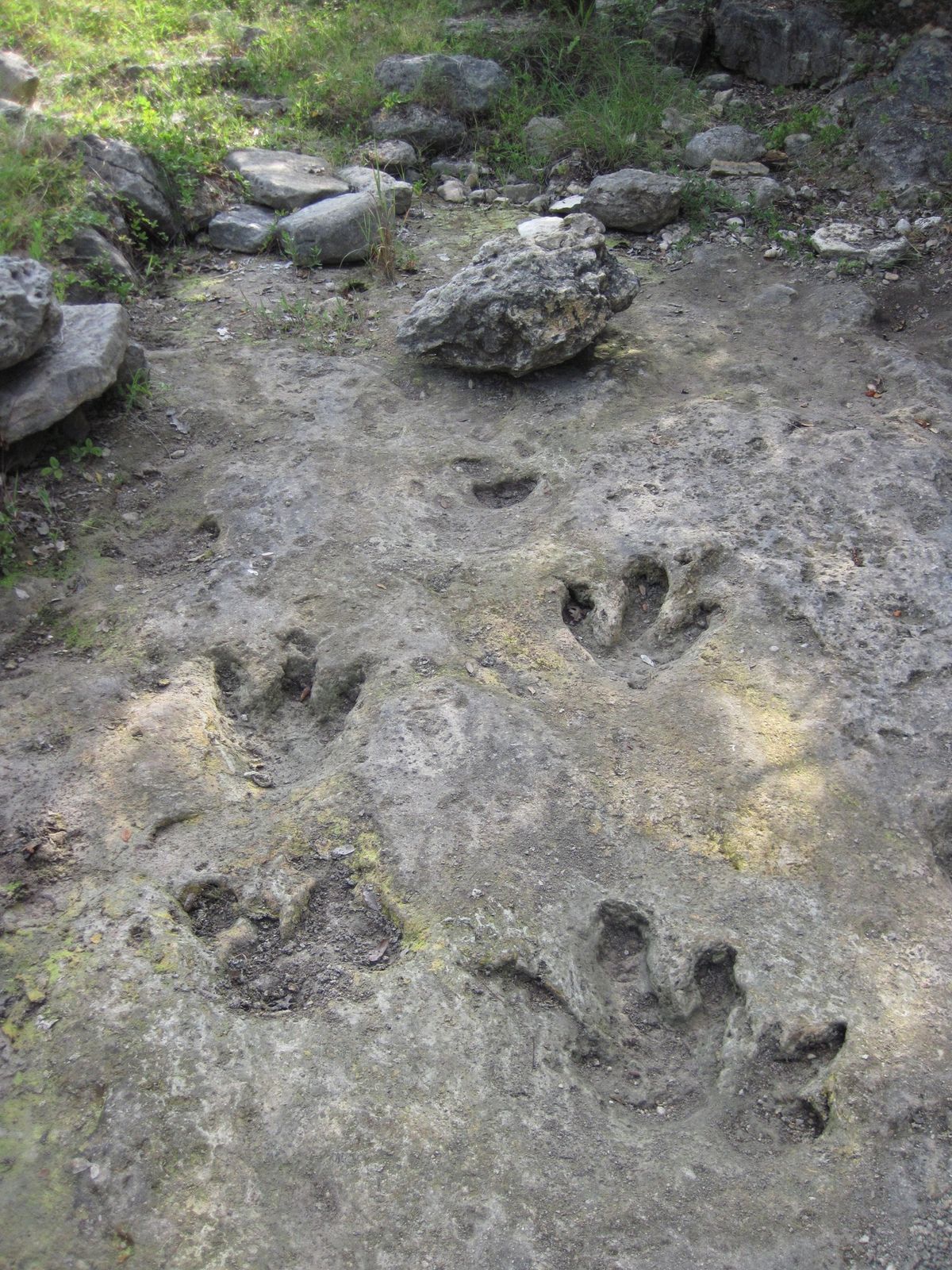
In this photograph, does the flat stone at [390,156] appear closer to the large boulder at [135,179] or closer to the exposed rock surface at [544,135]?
the exposed rock surface at [544,135]

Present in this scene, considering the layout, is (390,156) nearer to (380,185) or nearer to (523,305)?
(380,185)

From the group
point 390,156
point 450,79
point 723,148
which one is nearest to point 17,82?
point 390,156

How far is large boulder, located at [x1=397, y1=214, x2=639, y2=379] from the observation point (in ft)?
14.1

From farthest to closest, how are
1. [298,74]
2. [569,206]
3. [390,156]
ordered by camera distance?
[298,74] < [390,156] < [569,206]

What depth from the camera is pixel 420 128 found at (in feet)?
20.9

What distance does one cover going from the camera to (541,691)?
3.16 m

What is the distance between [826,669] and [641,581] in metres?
0.71

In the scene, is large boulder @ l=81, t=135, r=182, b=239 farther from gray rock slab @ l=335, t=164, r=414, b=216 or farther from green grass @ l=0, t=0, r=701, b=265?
gray rock slab @ l=335, t=164, r=414, b=216

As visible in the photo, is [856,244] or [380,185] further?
[380,185]

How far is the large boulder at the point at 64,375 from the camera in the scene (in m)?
3.81

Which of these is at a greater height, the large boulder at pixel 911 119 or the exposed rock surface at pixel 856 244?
the large boulder at pixel 911 119

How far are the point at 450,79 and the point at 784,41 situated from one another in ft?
6.87

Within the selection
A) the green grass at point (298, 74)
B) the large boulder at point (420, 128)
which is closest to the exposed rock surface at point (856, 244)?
the green grass at point (298, 74)

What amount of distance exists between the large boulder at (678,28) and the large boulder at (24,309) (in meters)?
4.65
